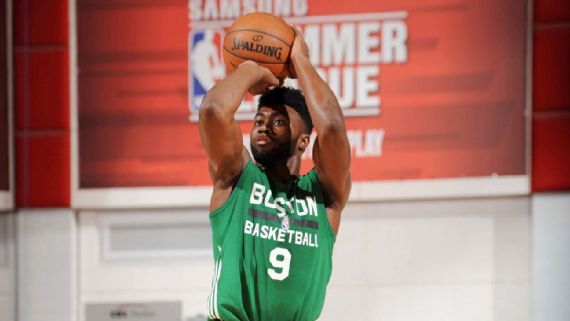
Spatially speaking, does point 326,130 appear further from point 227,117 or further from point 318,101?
point 227,117

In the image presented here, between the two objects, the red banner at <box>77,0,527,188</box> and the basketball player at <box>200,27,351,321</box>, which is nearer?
the basketball player at <box>200,27,351,321</box>

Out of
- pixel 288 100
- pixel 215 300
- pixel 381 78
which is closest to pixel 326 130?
pixel 288 100

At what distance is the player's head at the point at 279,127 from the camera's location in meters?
2.41

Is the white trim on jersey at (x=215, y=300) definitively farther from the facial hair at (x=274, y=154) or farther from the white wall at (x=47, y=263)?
the white wall at (x=47, y=263)

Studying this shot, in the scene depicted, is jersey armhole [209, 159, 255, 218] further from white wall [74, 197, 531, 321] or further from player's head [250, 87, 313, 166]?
white wall [74, 197, 531, 321]

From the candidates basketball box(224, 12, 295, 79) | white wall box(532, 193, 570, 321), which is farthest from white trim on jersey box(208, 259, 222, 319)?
white wall box(532, 193, 570, 321)

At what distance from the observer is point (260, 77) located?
238 cm

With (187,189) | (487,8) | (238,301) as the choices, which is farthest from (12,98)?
(487,8)

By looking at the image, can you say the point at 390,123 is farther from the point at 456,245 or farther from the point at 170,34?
the point at 170,34

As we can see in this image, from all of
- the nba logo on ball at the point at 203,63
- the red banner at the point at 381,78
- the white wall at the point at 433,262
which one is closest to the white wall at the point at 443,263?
the white wall at the point at 433,262

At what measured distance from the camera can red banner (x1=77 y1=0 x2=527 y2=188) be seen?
12.8 feet

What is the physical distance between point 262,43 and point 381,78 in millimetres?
1615

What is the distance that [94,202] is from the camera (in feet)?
13.3

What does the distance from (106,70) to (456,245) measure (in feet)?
7.04
